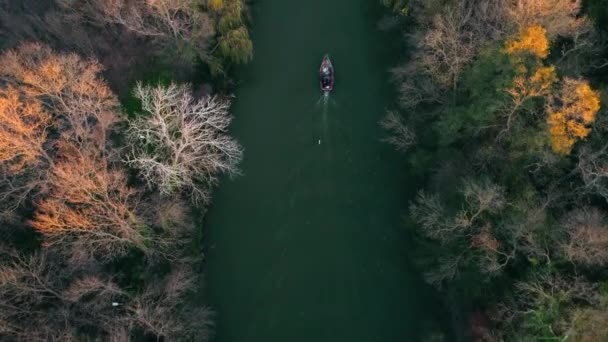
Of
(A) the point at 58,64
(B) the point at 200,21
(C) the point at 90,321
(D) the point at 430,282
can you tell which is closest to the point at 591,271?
(D) the point at 430,282

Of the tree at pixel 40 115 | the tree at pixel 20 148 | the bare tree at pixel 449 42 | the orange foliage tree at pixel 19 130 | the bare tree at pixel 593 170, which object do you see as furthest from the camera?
the bare tree at pixel 449 42

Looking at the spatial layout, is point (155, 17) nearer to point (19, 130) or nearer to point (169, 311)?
point (19, 130)

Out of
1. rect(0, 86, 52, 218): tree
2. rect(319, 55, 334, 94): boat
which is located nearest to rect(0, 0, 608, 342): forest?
rect(0, 86, 52, 218): tree

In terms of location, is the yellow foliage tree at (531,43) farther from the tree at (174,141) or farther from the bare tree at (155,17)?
the bare tree at (155,17)

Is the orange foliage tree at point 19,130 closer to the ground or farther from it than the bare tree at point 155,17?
closer to the ground

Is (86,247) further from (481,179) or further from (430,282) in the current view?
(481,179)

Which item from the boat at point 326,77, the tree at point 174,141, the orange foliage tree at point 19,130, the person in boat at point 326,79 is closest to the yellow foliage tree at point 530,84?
the boat at point 326,77

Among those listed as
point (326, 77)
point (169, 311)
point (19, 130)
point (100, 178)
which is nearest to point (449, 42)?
point (326, 77)
